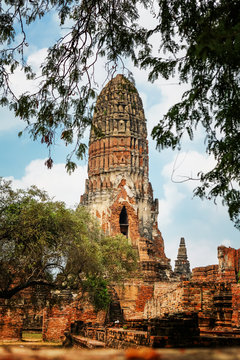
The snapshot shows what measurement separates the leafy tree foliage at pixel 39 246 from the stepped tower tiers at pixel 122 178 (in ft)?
45.6

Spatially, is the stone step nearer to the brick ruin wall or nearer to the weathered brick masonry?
the weathered brick masonry

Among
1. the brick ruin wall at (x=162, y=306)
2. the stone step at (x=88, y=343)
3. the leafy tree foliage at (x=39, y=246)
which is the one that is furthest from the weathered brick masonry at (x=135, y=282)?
the leafy tree foliage at (x=39, y=246)

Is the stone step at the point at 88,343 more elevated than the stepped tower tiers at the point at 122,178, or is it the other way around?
the stepped tower tiers at the point at 122,178

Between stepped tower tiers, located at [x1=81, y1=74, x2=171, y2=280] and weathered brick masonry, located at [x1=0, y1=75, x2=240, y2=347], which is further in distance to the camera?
stepped tower tiers, located at [x1=81, y1=74, x2=171, y2=280]

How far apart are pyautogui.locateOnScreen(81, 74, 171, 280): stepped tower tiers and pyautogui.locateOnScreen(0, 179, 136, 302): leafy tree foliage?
45.6 ft

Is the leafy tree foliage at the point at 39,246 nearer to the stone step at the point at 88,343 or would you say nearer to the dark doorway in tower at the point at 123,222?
the stone step at the point at 88,343

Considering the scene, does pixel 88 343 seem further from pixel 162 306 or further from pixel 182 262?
pixel 182 262

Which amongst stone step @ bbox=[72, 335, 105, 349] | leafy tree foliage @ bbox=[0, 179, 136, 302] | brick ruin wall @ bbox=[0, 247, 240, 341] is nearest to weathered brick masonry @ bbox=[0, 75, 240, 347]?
brick ruin wall @ bbox=[0, 247, 240, 341]

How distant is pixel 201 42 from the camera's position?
3832 mm

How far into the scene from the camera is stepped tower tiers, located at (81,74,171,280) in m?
29.8

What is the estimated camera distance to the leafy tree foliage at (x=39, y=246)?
12523mm

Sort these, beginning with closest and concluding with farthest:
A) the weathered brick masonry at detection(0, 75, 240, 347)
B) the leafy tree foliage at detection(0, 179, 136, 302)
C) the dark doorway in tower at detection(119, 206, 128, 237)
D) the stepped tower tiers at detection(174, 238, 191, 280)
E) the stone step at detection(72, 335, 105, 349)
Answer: the weathered brick masonry at detection(0, 75, 240, 347) < the stone step at detection(72, 335, 105, 349) < the leafy tree foliage at detection(0, 179, 136, 302) < the dark doorway in tower at detection(119, 206, 128, 237) < the stepped tower tiers at detection(174, 238, 191, 280)

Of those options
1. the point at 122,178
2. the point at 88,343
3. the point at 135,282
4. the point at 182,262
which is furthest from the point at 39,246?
the point at 182,262

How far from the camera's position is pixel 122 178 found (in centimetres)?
3044
